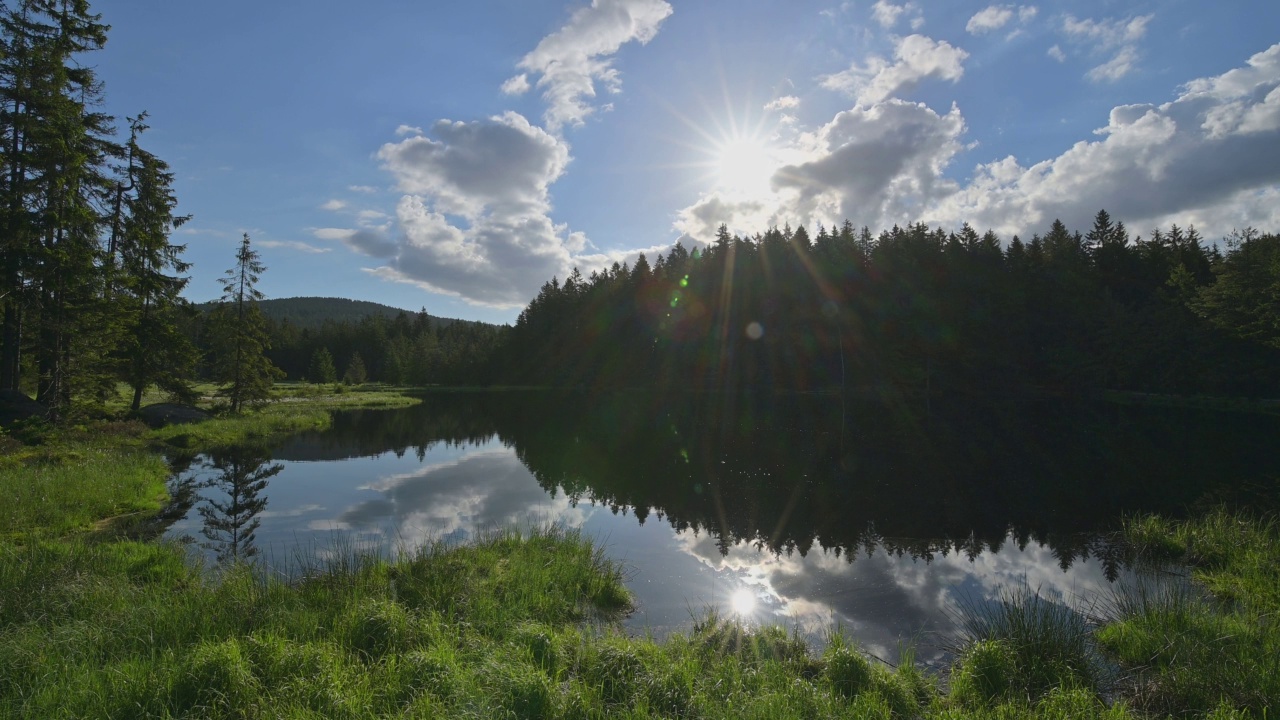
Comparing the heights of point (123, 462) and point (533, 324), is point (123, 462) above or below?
below

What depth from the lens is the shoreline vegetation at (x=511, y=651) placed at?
532 centimetres

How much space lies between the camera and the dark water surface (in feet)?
36.2

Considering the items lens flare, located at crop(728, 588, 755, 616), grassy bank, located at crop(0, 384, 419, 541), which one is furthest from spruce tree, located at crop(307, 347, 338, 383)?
lens flare, located at crop(728, 588, 755, 616)

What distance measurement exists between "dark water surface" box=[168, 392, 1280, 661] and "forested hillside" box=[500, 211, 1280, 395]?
76.9 ft

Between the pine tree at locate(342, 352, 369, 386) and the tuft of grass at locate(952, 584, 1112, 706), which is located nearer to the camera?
the tuft of grass at locate(952, 584, 1112, 706)

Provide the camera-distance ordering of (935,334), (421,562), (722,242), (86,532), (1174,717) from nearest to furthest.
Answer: (1174,717) → (421,562) → (86,532) → (935,334) → (722,242)

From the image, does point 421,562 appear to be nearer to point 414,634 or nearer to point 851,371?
point 414,634

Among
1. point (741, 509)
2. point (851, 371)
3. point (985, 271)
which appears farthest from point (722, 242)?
point (741, 509)

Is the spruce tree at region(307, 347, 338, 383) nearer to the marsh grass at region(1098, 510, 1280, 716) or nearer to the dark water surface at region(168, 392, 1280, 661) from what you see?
the dark water surface at region(168, 392, 1280, 661)

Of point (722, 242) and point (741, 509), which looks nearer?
point (741, 509)

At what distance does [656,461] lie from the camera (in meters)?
26.5

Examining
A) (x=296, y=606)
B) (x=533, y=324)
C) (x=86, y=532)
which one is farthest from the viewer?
(x=533, y=324)

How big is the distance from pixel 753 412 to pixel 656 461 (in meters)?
25.4

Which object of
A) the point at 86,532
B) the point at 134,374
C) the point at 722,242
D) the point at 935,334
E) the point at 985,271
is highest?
the point at 722,242
